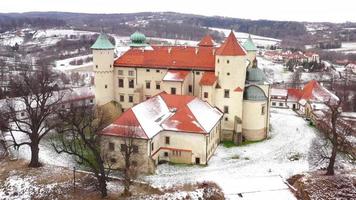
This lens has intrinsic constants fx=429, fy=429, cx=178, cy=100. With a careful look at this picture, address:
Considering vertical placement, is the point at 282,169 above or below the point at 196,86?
below

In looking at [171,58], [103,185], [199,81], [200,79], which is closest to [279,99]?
[200,79]

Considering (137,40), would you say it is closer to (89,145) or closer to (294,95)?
(294,95)

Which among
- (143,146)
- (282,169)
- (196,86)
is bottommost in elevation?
(282,169)

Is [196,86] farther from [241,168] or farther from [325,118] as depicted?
[325,118]

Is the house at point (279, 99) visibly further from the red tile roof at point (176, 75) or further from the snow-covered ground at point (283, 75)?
the snow-covered ground at point (283, 75)

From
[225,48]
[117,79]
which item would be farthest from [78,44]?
[225,48]

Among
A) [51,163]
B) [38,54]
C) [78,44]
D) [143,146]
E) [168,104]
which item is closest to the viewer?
[143,146]

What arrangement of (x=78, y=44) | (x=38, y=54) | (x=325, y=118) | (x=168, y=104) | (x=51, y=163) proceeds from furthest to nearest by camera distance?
1. (x=78, y=44)
2. (x=38, y=54)
3. (x=325, y=118)
4. (x=168, y=104)
5. (x=51, y=163)

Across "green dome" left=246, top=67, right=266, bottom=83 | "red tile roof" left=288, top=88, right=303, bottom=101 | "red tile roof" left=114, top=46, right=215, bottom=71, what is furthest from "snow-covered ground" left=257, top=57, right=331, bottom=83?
"green dome" left=246, top=67, right=266, bottom=83
